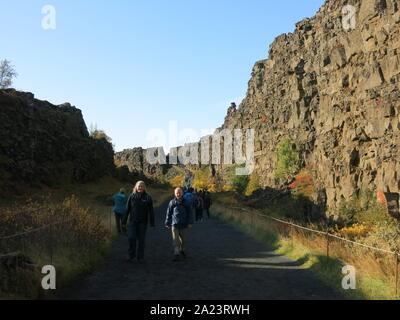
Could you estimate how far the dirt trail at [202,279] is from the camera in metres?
7.75

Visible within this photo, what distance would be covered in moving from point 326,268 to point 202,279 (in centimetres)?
307

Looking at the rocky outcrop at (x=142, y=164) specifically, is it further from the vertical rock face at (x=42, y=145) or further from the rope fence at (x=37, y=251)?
the rope fence at (x=37, y=251)

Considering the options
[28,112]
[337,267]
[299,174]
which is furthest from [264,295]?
[299,174]

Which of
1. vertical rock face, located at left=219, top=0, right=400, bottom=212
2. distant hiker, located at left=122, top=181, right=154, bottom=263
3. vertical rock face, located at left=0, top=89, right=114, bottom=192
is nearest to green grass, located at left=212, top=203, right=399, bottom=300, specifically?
distant hiker, located at left=122, top=181, right=154, bottom=263

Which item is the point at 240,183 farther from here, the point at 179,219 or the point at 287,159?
the point at 179,219

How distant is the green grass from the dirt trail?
0.26 metres

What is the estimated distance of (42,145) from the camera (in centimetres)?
4950

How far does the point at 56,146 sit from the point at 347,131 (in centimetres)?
3543

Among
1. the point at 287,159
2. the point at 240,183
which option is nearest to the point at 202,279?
the point at 287,159

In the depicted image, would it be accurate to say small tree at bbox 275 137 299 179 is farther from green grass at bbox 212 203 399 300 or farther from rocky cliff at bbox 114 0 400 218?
green grass at bbox 212 203 399 300

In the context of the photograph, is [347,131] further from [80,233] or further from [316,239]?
[80,233]

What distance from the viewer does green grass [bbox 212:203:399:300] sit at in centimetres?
779

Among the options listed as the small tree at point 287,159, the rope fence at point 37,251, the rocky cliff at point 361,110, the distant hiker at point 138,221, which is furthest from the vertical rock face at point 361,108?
the rope fence at point 37,251

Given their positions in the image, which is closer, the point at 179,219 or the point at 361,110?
the point at 179,219
